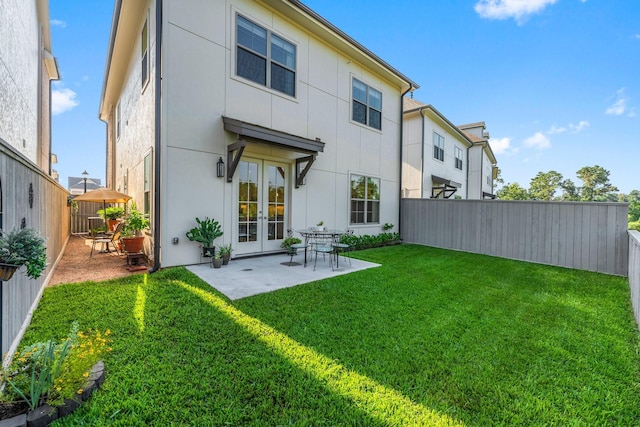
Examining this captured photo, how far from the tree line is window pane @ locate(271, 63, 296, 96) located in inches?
1568

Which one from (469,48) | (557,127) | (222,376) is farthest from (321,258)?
(557,127)

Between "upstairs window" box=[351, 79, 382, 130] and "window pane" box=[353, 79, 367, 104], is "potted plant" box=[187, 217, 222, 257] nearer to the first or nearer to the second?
"upstairs window" box=[351, 79, 382, 130]

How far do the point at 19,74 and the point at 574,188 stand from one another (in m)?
60.5

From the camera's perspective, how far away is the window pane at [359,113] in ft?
31.3

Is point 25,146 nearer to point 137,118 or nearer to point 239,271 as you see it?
point 137,118

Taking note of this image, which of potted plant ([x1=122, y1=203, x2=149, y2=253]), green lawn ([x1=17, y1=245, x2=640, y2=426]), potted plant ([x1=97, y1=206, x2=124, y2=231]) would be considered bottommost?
green lawn ([x1=17, y1=245, x2=640, y2=426])

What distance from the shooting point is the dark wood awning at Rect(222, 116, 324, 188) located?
6.04 metres

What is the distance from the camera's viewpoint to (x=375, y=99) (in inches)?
404

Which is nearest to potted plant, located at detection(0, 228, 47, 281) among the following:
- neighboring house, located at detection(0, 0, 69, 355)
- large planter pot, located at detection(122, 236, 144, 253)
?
neighboring house, located at detection(0, 0, 69, 355)

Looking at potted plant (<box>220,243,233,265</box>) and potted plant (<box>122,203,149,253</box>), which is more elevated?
potted plant (<box>122,203,149,253</box>)

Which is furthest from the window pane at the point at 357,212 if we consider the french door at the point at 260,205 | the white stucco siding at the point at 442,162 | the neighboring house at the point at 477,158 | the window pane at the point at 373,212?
the neighboring house at the point at 477,158

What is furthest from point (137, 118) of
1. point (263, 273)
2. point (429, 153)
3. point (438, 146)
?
point (438, 146)

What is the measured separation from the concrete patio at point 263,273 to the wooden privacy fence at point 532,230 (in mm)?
4583

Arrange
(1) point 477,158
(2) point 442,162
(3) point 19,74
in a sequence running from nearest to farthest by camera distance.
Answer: (3) point 19,74, (2) point 442,162, (1) point 477,158
